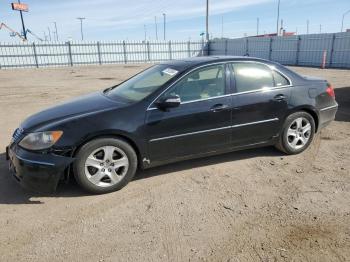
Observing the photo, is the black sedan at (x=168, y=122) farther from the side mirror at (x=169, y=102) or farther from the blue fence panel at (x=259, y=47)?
the blue fence panel at (x=259, y=47)

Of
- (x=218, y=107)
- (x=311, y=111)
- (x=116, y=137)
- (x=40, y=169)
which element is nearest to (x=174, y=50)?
(x=311, y=111)

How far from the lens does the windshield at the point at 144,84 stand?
14.2 feet

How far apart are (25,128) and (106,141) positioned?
3.43 feet

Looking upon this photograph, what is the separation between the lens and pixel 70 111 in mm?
4152

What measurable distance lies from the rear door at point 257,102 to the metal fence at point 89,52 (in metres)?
31.1

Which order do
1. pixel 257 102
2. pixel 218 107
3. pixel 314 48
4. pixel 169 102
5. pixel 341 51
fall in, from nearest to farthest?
pixel 169 102, pixel 218 107, pixel 257 102, pixel 341 51, pixel 314 48

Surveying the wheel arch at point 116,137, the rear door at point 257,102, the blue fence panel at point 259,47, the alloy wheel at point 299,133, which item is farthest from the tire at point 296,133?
the blue fence panel at point 259,47

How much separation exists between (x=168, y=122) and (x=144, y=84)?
3.01 feet

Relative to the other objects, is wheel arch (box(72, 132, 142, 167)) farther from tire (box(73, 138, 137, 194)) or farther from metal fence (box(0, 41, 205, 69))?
metal fence (box(0, 41, 205, 69))

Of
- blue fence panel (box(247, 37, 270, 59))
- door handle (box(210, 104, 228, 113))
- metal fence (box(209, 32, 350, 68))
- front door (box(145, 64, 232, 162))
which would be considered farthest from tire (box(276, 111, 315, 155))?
blue fence panel (box(247, 37, 270, 59))

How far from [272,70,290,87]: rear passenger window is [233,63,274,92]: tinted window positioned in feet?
0.24

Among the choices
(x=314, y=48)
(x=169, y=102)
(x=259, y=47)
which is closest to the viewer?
(x=169, y=102)

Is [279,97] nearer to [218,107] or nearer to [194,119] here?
[218,107]

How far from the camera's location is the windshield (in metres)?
4.34
